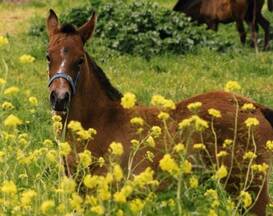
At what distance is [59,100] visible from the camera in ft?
24.0

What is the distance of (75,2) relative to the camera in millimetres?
23078

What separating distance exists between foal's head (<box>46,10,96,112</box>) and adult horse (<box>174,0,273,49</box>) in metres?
10.4

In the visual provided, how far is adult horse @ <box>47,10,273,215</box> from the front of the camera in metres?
7.35

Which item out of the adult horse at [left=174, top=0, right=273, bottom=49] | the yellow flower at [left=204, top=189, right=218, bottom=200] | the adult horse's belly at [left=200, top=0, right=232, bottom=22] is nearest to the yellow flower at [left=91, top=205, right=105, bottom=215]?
the yellow flower at [left=204, top=189, right=218, bottom=200]

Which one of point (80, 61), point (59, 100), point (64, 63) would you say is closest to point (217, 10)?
point (80, 61)

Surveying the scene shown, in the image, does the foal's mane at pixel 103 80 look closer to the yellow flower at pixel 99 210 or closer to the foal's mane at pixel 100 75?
the foal's mane at pixel 100 75

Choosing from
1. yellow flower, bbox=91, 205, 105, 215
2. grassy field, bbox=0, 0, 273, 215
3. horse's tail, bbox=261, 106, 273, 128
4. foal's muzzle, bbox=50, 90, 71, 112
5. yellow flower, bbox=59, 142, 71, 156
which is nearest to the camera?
yellow flower, bbox=91, 205, 105, 215

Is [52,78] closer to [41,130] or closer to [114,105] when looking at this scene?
[114,105]

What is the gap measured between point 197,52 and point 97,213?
1150 cm

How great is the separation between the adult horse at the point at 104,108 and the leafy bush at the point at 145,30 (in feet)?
26.5

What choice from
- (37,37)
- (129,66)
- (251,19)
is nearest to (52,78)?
(129,66)

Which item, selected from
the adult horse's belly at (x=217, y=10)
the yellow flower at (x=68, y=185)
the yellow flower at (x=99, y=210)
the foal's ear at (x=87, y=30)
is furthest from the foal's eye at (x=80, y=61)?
the adult horse's belly at (x=217, y=10)

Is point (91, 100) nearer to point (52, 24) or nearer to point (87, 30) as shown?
point (87, 30)

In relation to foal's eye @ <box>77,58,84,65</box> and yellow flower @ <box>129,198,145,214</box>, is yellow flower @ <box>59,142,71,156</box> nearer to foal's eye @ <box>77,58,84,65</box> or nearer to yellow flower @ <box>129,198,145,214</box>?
yellow flower @ <box>129,198,145,214</box>
